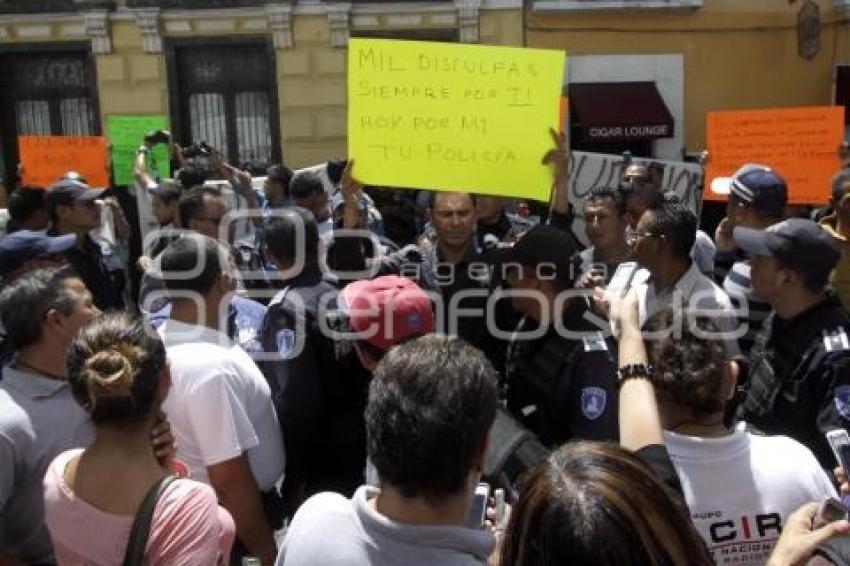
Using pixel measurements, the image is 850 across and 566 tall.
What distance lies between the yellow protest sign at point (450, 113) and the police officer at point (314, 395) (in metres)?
0.96

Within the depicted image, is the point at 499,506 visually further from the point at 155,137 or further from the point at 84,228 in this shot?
the point at 155,137

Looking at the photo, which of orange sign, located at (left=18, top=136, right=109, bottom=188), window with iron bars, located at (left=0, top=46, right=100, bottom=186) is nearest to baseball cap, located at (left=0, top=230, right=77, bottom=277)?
orange sign, located at (left=18, top=136, right=109, bottom=188)

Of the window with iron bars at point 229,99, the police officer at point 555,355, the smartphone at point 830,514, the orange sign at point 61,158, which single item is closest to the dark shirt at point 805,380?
the police officer at point 555,355

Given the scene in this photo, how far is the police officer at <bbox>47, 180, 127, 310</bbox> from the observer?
4.92 meters

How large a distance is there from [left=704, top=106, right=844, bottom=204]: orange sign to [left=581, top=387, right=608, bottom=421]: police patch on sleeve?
127 inches

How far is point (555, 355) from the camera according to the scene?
2752mm

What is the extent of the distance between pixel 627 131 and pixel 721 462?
10880mm

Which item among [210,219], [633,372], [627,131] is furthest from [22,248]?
[627,131]

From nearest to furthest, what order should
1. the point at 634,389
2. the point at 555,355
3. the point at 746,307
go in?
1. the point at 634,389
2. the point at 555,355
3. the point at 746,307

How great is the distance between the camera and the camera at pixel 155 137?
298 inches

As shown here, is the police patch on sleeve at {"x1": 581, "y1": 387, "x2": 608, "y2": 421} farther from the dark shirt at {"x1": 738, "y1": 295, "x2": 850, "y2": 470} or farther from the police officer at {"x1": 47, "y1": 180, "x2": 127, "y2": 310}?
the police officer at {"x1": 47, "y1": 180, "x2": 127, "y2": 310}

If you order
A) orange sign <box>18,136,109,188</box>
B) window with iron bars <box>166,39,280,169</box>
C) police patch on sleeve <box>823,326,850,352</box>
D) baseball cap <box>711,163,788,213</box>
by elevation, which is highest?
window with iron bars <box>166,39,280,169</box>

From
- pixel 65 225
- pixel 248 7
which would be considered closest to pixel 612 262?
pixel 65 225

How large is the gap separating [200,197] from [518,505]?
3.85 meters
